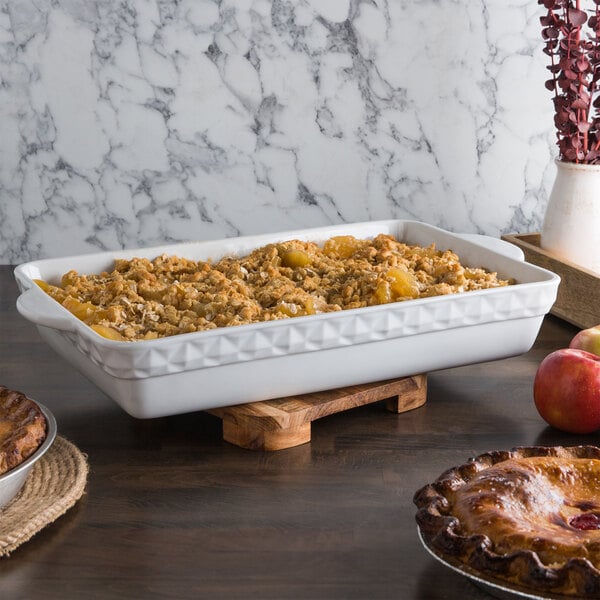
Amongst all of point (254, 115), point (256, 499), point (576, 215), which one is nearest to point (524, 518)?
point (256, 499)

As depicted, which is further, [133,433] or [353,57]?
[353,57]

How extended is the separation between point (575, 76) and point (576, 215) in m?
0.27

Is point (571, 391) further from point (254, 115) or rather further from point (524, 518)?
point (254, 115)

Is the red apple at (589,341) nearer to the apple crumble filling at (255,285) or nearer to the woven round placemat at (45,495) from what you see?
the apple crumble filling at (255,285)

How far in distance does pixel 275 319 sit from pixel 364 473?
24 centimetres

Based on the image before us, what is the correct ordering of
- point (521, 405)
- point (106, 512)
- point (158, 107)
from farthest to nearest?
point (158, 107), point (521, 405), point (106, 512)

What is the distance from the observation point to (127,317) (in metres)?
1.46

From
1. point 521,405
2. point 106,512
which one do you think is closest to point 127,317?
point 106,512

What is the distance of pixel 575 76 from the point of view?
1.94 m

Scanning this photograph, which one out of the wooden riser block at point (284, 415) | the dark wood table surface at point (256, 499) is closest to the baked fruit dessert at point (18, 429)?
the dark wood table surface at point (256, 499)

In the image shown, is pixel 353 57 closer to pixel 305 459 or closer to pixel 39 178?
pixel 39 178

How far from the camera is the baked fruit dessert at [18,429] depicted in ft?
3.66

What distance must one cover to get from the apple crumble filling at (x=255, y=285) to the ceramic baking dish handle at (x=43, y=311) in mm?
49

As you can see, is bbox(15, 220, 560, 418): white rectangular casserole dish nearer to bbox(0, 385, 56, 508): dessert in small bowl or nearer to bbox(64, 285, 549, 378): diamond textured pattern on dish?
bbox(64, 285, 549, 378): diamond textured pattern on dish
